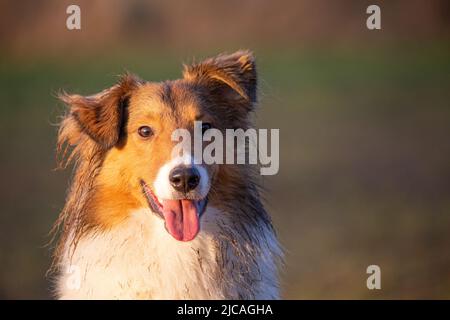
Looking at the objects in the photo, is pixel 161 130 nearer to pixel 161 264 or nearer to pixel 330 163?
pixel 161 264

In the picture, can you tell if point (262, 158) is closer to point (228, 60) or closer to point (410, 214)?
point (228, 60)

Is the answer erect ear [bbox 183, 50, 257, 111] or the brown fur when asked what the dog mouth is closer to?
Result: the brown fur

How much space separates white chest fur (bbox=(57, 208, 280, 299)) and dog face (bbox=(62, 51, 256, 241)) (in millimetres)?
115

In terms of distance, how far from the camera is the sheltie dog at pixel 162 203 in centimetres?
513

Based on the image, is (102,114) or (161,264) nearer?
(161,264)

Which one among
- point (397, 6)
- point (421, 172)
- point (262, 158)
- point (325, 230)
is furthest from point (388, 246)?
point (262, 158)

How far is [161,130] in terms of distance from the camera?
5215mm

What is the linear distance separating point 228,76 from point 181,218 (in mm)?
888

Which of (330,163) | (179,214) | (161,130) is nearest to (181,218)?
(179,214)

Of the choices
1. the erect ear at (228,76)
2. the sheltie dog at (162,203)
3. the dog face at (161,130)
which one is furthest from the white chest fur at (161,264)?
the erect ear at (228,76)

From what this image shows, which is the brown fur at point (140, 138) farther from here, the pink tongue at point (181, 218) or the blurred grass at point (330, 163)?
the blurred grass at point (330, 163)

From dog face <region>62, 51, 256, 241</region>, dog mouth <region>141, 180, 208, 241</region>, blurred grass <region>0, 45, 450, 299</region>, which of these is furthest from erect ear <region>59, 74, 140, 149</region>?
blurred grass <region>0, 45, 450, 299</region>

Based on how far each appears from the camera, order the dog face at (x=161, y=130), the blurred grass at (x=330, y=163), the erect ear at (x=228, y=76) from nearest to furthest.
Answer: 1. the dog face at (x=161, y=130)
2. the erect ear at (x=228, y=76)
3. the blurred grass at (x=330, y=163)

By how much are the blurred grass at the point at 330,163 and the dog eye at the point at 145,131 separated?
362 cm
